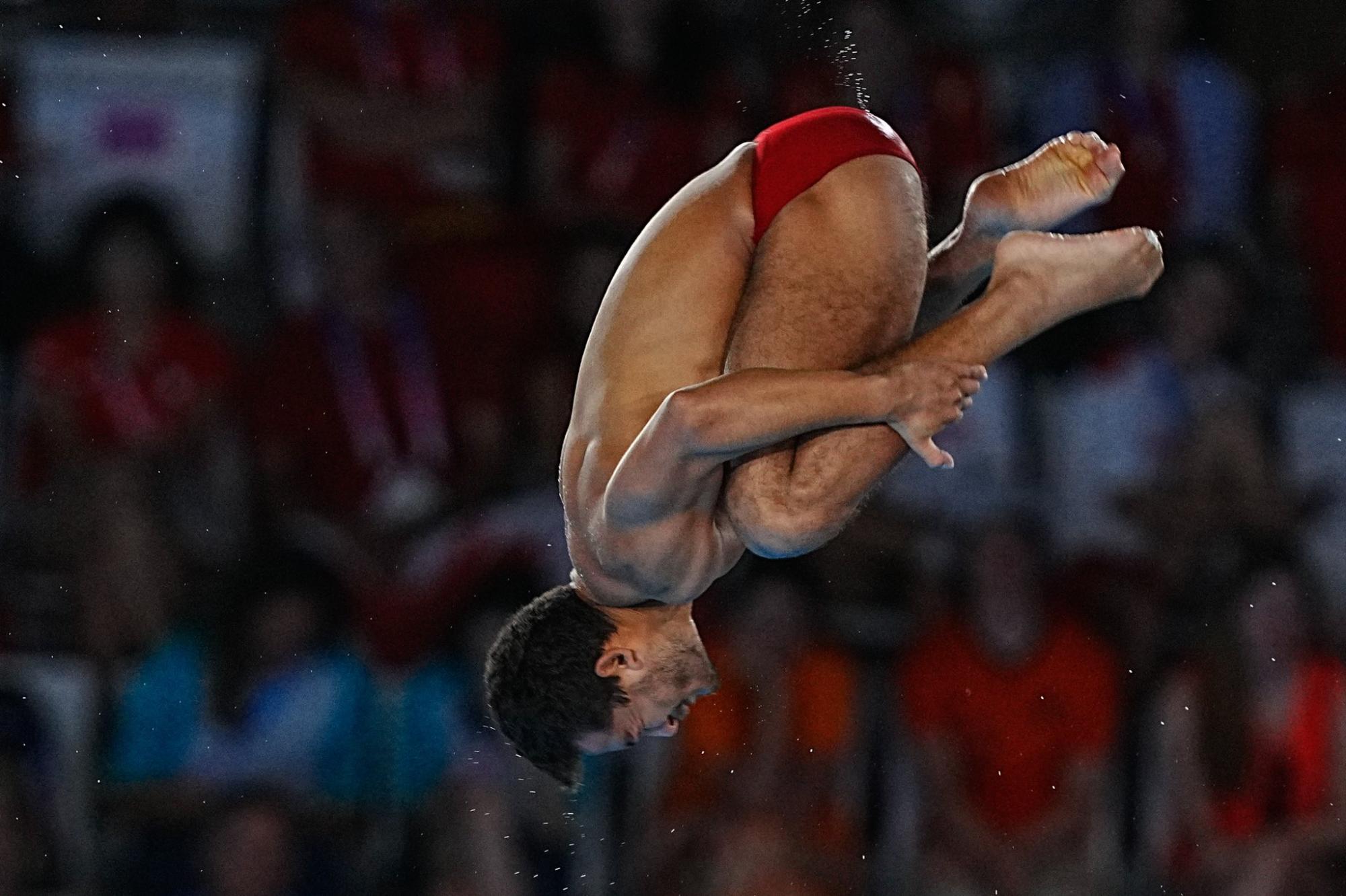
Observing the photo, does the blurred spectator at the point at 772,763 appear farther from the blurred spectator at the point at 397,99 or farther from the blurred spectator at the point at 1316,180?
the blurred spectator at the point at 1316,180

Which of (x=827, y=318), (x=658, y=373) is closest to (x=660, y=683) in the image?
(x=658, y=373)

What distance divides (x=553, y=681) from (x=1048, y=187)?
1.21 m

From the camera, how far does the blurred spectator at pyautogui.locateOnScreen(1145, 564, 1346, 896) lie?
4.53 meters

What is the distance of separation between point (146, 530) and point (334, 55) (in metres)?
1.35

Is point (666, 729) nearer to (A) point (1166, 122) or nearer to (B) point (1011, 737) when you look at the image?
(B) point (1011, 737)

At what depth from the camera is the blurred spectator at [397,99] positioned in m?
4.98

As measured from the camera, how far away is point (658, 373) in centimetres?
299

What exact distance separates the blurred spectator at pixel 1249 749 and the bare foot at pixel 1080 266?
6.09 ft

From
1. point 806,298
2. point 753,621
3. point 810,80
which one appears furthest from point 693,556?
point 810,80

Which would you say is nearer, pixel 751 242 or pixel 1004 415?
pixel 751 242

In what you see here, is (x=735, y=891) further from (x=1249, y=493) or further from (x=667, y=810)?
(x=1249, y=493)

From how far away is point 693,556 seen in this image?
119 inches

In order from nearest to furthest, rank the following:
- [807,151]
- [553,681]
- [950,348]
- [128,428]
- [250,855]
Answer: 1. [950,348]
2. [807,151]
3. [553,681]
4. [250,855]
5. [128,428]

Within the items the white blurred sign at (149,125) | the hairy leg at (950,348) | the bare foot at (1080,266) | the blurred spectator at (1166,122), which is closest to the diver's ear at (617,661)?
the hairy leg at (950,348)
